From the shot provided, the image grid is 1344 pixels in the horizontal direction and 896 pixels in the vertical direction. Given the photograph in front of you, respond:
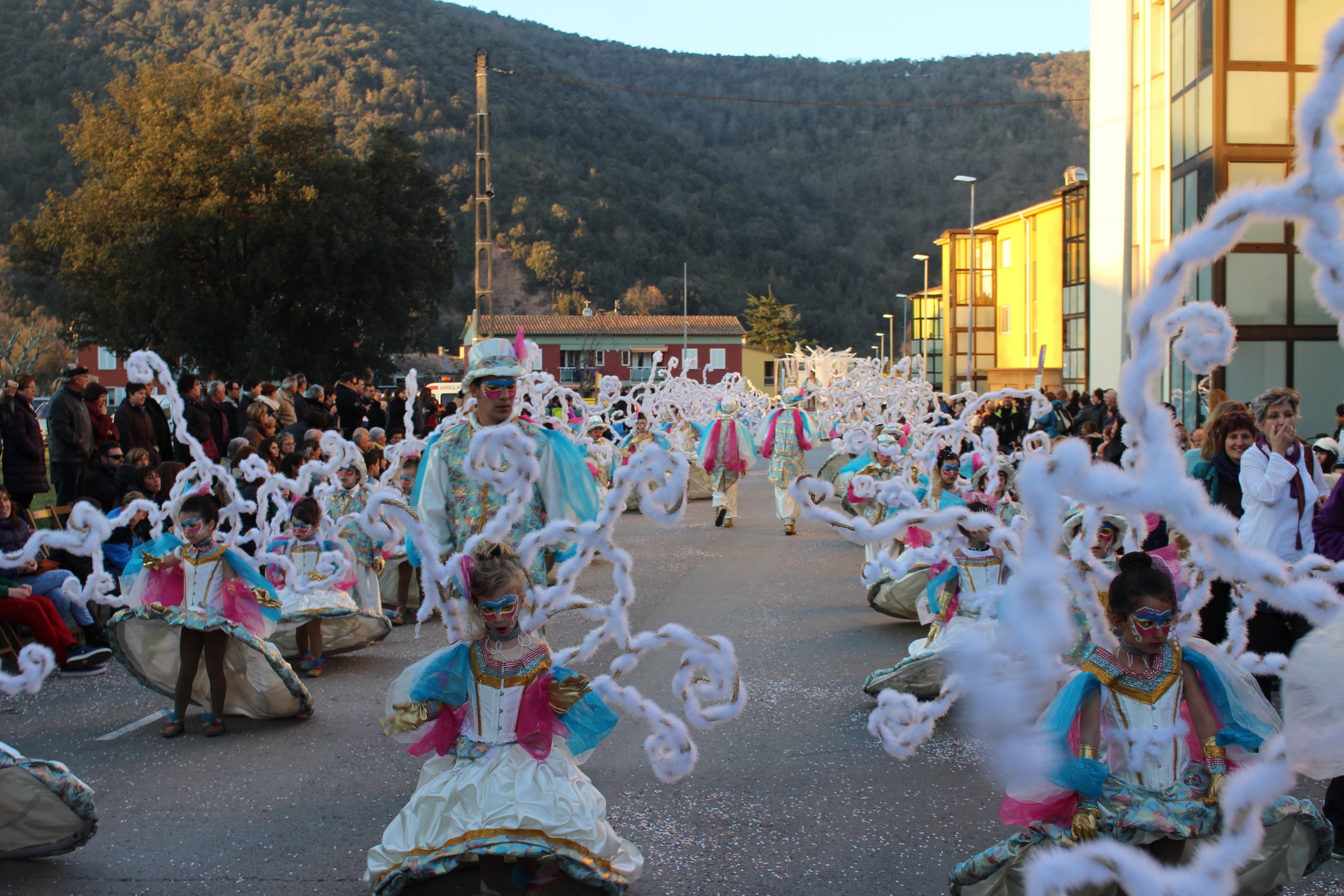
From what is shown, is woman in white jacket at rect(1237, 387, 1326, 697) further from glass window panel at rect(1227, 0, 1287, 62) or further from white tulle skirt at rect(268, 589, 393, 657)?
glass window panel at rect(1227, 0, 1287, 62)

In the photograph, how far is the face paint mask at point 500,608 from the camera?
409 centimetres

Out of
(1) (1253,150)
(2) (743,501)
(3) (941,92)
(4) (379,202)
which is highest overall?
(3) (941,92)

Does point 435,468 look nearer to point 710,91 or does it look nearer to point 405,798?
point 405,798

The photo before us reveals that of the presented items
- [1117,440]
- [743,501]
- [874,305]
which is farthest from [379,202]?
[874,305]

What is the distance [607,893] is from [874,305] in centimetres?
10209

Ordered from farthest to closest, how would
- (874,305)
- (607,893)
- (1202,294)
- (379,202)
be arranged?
(874,305) < (379,202) < (1202,294) < (607,893)

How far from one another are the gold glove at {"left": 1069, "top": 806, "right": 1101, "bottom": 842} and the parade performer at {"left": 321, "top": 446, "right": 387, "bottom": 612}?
21.0 ft

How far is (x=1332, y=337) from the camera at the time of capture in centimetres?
1695

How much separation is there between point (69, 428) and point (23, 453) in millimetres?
437

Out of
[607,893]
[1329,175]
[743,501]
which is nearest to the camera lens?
[1329,175]

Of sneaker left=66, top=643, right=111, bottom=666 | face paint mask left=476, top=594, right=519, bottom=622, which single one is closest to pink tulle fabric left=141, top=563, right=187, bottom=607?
sneaker left=66, top=643, right=111, bottom=666

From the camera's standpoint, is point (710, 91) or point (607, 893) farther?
point (710, 91)

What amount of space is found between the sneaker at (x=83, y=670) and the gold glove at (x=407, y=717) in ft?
15.9

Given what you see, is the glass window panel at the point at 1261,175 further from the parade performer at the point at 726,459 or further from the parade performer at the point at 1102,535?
the parade performer at the point at 1102,535
